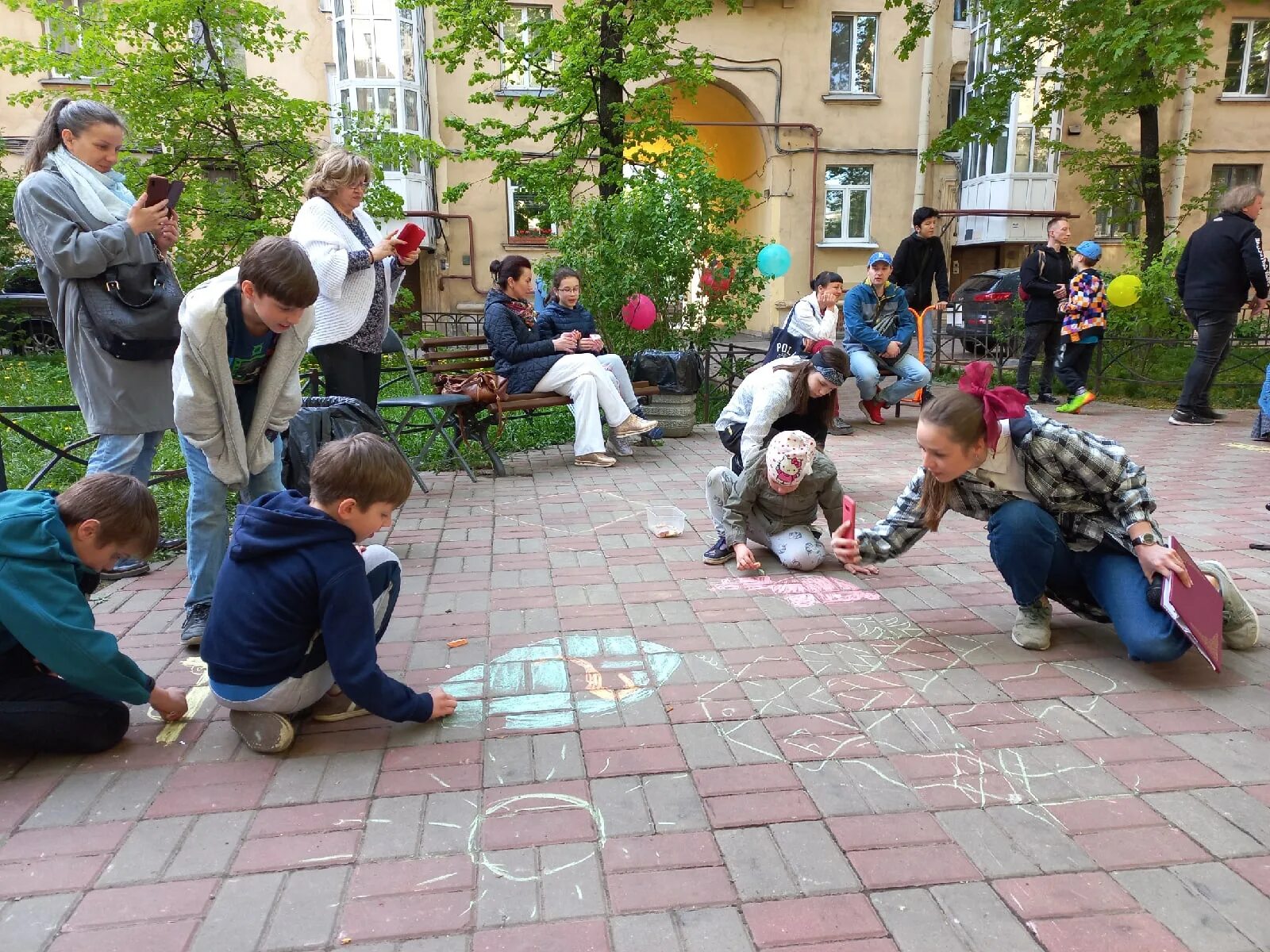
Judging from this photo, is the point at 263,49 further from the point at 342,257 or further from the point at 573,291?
the point at 342,257

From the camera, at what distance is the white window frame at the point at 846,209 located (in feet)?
63.4

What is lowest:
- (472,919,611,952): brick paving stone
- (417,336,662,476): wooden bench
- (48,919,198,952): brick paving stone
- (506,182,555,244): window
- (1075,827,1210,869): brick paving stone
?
(48,919,198,952): brick paving stone

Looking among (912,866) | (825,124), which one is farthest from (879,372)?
(825,124)

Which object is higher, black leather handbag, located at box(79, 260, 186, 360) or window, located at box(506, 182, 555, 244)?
window, located at box(506, 182, 555, 244)

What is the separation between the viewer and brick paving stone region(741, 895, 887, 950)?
1700mm

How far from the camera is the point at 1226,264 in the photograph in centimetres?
726

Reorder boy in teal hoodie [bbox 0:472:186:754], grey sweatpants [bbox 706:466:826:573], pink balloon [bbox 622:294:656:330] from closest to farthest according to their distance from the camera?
1. boy in teal hoodie [bbox 0:472:186:754]
2. grey sweatpants [bbox 706:466:826:573]
3. pink balloon [bbox 622:294:656:330]

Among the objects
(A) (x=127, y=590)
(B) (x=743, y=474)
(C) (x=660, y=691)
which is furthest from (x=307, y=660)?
→ (B) (x=743, y=474)

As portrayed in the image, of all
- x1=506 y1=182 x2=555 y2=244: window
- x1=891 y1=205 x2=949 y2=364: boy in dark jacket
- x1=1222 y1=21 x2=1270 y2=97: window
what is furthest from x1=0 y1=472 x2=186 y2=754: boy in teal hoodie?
x1=1222 y1=21 x2=1270 y2=97: window

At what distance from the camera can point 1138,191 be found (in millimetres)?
13688

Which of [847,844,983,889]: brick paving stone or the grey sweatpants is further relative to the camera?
the grey sweatpants

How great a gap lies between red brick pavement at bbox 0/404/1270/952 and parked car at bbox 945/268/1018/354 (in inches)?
343

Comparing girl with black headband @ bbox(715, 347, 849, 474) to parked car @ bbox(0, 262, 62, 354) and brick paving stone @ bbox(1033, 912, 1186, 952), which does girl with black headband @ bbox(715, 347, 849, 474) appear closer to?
brick paving stone @ bbox(1033, 912, 1186, 952)

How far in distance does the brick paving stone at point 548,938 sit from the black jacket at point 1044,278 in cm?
810
